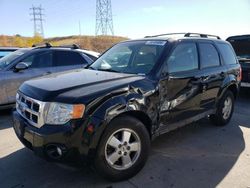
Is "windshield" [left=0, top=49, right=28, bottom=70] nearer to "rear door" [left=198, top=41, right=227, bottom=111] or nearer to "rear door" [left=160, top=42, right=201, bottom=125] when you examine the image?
"rear door" [left=160, top=42, right=201, bottom=125]

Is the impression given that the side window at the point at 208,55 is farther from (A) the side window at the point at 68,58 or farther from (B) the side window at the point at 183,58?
(A) the side window at the point at 68,58

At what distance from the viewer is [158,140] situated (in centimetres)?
465

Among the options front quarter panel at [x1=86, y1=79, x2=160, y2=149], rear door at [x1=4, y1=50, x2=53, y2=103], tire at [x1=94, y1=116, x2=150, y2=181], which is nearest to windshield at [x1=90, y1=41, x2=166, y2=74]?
front quarter panel at [x1=86, y1=79, x2=160, y2=149]

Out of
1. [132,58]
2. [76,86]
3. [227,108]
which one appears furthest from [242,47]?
[76,86]

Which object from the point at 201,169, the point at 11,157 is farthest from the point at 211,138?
the point at 11,157

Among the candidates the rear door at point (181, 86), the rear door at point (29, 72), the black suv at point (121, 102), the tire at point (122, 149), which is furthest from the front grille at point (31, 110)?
the rear door at point (29, 72)

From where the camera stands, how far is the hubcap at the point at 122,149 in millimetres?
3195

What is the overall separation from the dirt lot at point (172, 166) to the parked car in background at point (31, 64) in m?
1.43

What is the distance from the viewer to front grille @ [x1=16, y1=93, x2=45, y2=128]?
2.98 meters

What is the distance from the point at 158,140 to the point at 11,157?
234cm

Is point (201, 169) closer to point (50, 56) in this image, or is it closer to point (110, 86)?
point (110, 86)

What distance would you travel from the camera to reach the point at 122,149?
329cm

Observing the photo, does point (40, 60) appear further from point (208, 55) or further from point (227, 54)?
point (227, 54)

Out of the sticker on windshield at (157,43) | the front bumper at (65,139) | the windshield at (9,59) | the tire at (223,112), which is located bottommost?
the tire at (223,112)
